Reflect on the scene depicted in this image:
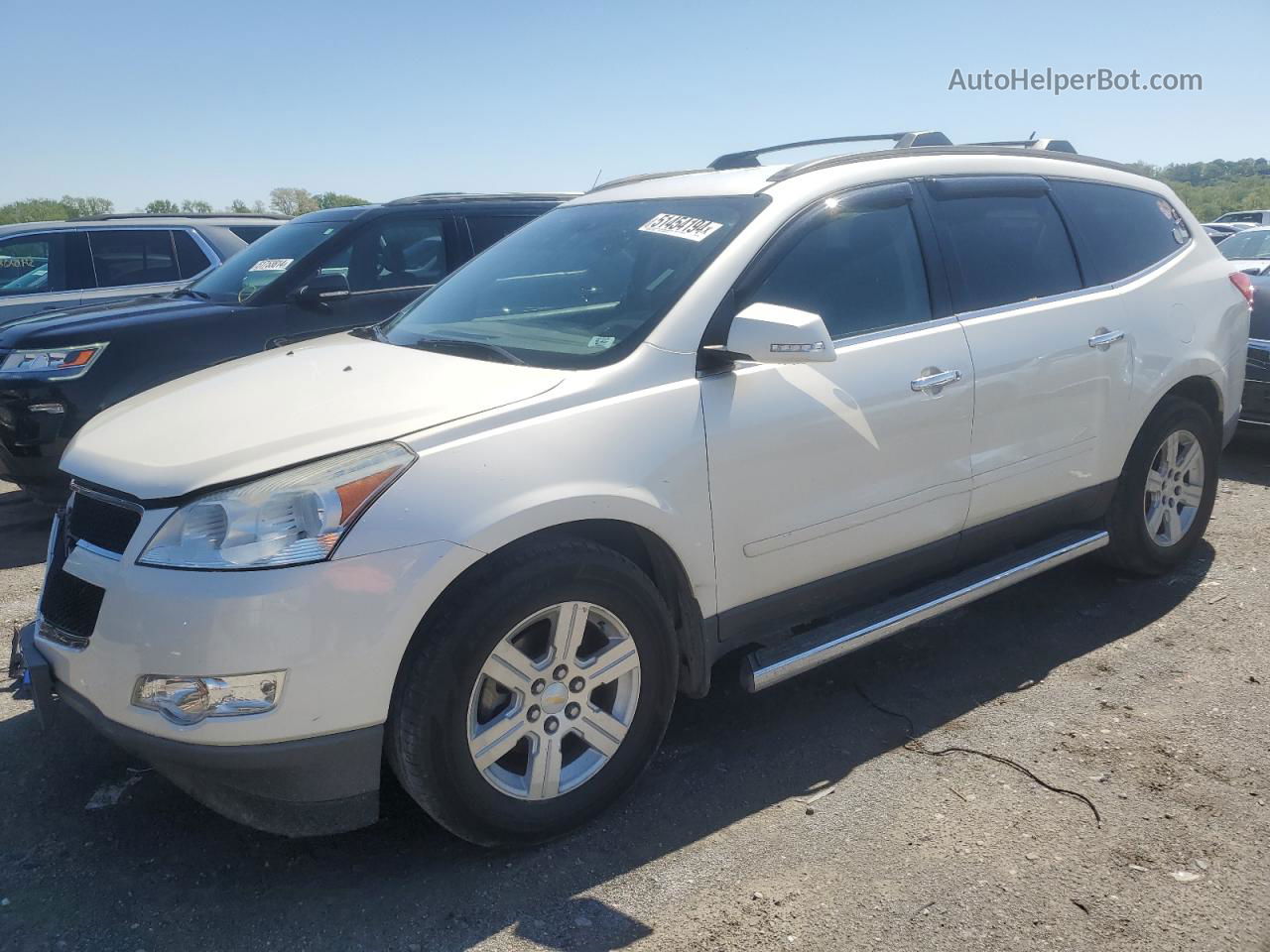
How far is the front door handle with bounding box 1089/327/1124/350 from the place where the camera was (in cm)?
407

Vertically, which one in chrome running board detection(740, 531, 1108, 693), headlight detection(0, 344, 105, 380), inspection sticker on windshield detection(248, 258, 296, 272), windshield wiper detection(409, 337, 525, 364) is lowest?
chrome running board detection(740, 531, 1108, 693)

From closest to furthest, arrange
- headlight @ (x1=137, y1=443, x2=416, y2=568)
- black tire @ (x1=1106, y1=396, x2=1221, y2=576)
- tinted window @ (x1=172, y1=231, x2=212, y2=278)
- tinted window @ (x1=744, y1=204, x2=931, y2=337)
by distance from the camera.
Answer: headlight @ (x1=137, y1=443, x2=416, y2=568)
tinted window @ (x1=744, y1=204, x2=931, y2=337)
black tire @ (x1=1106, y1=396, x2=1221, y2=576)
tinted window @ (x1=172, y1=231, x2=212, y2=278)

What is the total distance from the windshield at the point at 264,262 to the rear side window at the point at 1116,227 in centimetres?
439

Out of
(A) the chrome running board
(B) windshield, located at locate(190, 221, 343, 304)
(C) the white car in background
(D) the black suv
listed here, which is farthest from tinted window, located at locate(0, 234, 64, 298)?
(C) the white car in background

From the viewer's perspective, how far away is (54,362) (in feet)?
17.9

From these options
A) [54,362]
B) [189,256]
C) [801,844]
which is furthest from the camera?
[189,256]

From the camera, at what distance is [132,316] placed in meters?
5.81

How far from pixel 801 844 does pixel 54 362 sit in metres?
4.70

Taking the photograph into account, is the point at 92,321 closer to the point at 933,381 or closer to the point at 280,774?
the point at 280,774

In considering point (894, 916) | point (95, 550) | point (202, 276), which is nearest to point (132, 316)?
point (202, 276)

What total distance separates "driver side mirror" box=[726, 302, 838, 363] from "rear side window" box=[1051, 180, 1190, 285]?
6.18 ft

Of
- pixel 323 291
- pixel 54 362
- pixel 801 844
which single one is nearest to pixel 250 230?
pixel 323 291

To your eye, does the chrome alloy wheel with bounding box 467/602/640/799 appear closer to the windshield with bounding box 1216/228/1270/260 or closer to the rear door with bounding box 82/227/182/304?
the rear door with bounding box 82/227/182/304

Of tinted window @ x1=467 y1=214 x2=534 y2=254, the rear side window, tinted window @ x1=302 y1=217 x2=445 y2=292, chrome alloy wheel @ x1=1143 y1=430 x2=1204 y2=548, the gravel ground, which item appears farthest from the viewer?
tinted window @ x1=467 y1=214 x2=534 y2=254
